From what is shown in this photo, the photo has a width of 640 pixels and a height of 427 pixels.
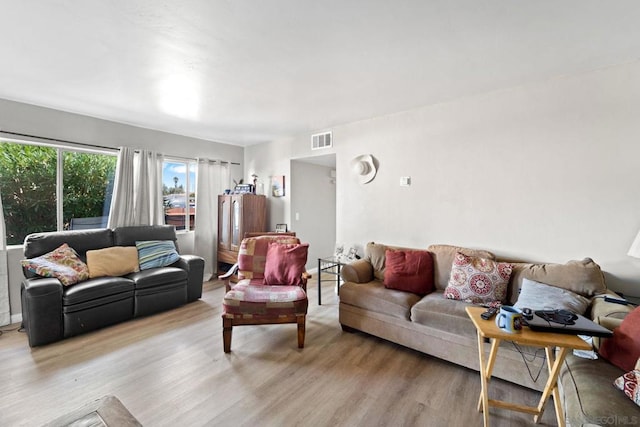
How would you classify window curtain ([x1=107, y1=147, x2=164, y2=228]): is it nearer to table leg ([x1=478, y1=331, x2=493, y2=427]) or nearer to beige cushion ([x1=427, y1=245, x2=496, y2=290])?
beige cushion ([x1=427, y1=245, x2=496, y2=290])

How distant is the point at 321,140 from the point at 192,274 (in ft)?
8.47

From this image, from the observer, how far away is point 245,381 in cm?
204

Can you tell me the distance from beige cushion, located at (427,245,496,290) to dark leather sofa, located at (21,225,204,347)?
9.65ft

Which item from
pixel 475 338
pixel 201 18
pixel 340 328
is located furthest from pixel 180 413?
pixel 201 18

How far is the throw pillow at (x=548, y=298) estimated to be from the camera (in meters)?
1.94

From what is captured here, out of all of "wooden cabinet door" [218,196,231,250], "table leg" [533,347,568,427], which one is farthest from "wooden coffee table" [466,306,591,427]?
"wooden cabinet door" [218,196,231,250]

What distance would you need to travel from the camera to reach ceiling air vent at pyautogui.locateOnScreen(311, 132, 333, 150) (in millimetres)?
4032

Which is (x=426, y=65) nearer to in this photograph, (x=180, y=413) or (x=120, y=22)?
(x=120, y=22)

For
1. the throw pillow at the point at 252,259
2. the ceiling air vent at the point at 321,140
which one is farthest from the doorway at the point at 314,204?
the throw pillow at the point at 252,259

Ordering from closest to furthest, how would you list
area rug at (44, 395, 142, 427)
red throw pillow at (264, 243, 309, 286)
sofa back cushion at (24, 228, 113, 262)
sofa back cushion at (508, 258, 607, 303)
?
area rug at (44, 395, 142, 427)
sofa back cushion at (508, 258, 607, 303)
sofa back cushion at (24, 228, 113, 262)
red throw pillow at (264, 243, 309, 286)

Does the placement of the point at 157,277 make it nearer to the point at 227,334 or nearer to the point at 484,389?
the point at 227,334

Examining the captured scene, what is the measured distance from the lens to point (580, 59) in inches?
84.0

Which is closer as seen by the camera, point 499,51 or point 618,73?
point 499,51

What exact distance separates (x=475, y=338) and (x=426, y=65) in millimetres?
2179
